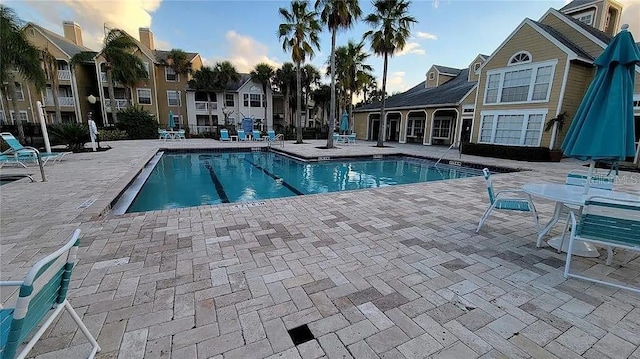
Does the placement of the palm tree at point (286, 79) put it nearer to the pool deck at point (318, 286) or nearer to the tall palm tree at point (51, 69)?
the tall palm tree at point (51, 69)

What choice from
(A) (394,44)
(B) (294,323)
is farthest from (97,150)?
(A) (394,44)

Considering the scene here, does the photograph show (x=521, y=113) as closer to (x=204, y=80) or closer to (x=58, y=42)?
(x=204, y=80)

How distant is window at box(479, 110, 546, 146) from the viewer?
42.5ft

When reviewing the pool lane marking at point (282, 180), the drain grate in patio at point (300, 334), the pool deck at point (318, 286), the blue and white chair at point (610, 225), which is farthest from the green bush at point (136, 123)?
the blue and white chair at point (610, 225)

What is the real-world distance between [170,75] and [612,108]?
32683mm

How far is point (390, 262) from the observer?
3.05 m

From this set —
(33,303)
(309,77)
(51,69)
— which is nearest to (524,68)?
(33,303)

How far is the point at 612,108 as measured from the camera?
3031mm

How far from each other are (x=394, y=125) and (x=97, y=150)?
21891 millimetres

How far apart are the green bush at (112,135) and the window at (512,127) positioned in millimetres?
23707

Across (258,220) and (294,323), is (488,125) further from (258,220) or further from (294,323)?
(294,323)

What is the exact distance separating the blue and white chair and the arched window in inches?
542

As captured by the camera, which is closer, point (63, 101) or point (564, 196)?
point (564, 196)

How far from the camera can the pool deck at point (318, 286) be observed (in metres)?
1.91
